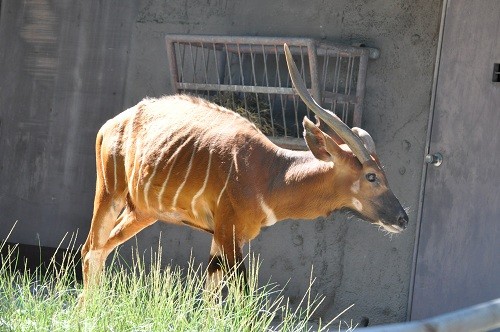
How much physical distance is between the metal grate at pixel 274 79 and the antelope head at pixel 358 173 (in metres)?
1.06

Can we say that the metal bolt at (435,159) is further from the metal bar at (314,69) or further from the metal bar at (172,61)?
the metal bar at (172,61)

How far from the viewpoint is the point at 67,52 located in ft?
27.6

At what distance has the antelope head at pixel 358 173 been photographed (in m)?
5.34

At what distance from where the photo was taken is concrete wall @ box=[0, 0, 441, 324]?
7.15 meters

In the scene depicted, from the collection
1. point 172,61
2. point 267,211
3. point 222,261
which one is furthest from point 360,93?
point 222,261

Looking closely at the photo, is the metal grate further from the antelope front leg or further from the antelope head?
the antelope front leg

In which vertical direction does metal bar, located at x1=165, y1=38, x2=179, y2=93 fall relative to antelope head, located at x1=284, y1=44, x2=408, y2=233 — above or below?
above

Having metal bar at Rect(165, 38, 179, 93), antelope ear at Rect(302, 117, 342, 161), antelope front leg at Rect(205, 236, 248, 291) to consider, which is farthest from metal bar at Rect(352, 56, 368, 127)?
antelope front leg at Rect(205, 236, 248, 291)

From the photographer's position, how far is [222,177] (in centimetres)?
567

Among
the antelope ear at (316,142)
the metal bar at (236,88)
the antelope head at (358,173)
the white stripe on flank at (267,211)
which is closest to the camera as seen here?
the antelope head at (358,173)

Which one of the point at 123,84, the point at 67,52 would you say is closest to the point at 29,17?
the point at 67,52

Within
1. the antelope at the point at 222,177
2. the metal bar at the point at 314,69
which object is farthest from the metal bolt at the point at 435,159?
the antelope at the point at 222,177

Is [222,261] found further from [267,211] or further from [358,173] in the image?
[358,173]

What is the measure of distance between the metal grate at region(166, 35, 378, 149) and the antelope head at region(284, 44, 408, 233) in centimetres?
106
